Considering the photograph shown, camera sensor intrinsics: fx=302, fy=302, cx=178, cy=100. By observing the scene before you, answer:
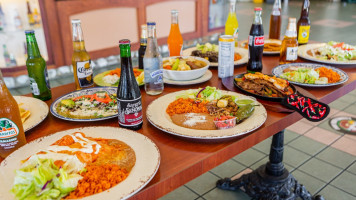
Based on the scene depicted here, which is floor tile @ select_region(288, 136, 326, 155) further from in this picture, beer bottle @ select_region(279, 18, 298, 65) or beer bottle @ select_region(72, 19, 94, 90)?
beer bottle @ select_region(72, 19, 94, 90)

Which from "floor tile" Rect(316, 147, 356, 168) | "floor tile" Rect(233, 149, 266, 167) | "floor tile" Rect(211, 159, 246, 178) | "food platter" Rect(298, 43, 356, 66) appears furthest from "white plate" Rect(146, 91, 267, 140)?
"floor tile" Rect(316, 147, 356, 168)

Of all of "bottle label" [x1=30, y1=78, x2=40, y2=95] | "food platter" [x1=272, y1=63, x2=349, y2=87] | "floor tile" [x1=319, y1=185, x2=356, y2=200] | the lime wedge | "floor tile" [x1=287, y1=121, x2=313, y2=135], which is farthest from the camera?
"floor tile" [x1=287, y1=121, x2=313, y2=135]

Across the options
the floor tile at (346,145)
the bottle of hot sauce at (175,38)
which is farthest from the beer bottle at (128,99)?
the floor tile at (346,145)

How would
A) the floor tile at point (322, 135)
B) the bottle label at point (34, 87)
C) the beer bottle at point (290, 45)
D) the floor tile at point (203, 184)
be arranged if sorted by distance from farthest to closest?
the floor tile at point (322, 135) < the floor tile at point (203, 184) < the beer bottle at point (290, 45) < the bottle label at point (34, 87)

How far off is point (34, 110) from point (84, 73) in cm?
31

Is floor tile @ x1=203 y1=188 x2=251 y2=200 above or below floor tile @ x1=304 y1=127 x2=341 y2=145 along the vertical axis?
below

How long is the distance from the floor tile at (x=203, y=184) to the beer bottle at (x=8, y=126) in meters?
1.46

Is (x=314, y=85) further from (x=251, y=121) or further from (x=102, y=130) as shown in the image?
(x=102, y=130)

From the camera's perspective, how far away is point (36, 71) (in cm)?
141

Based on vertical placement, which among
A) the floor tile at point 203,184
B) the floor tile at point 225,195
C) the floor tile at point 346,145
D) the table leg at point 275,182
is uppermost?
the table leg at point 275,182

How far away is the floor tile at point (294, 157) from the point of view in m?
2.49

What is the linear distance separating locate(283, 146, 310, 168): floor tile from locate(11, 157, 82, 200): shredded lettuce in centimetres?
207

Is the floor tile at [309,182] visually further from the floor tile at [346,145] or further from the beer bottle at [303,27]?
the beer bottle at [303,27]

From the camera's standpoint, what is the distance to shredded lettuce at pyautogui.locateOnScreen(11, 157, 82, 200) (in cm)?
79
